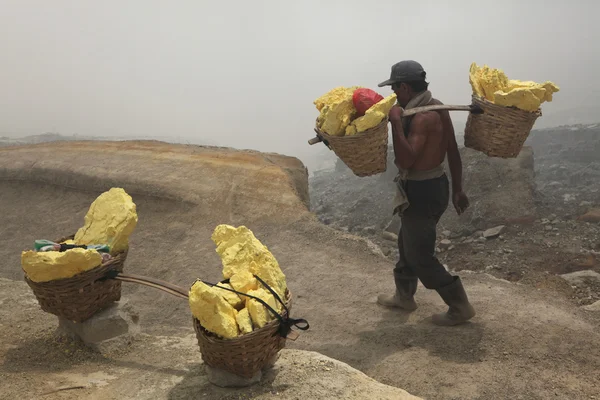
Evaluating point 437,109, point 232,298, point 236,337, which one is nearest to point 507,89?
point 437,109

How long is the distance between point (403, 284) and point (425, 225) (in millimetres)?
808

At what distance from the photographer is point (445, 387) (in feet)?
11.6

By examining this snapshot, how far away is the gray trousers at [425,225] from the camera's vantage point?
4.20 m

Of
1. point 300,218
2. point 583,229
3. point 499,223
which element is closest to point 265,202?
A: point 300,218

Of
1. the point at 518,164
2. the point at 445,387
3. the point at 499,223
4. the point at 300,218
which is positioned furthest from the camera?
the point at 518,164

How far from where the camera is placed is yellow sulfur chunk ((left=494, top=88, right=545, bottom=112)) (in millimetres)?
3801

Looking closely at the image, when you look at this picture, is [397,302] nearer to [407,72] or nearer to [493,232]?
[407,72]

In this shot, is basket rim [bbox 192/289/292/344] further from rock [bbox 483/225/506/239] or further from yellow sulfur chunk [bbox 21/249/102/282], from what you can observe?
rock [bbox 483/225/506/239]

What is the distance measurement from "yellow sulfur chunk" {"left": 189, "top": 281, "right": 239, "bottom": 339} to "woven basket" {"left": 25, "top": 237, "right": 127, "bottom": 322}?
1240 millimetres

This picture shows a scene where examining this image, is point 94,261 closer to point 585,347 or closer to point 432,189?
point 432,189

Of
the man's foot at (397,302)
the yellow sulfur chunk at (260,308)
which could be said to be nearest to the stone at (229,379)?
the yellow sulfur chunk at (260,308)

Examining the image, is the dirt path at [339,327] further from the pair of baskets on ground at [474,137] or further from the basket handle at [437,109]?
the basket handle at [437,109]

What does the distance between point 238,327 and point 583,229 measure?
8896 millimetres

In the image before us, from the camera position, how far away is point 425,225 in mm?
4242
